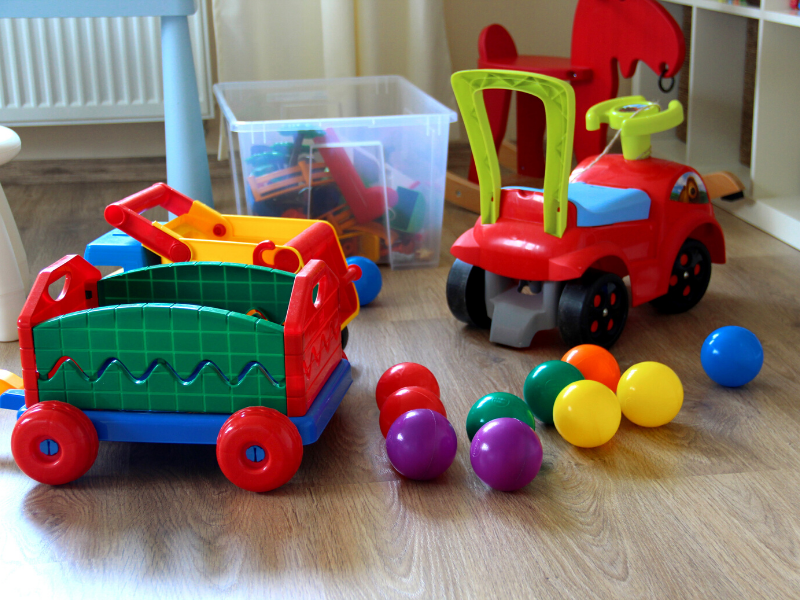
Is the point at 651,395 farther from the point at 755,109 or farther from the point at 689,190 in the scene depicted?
the point at 755,109

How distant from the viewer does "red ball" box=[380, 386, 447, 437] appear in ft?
3.23

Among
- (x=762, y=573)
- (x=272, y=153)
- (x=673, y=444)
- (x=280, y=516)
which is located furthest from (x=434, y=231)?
(x=762, y=573)

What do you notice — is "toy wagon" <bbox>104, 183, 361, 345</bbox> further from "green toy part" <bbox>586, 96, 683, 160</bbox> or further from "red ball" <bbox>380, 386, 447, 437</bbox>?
"green toy part" <bbox>586, 96, 683, 160</bbox>

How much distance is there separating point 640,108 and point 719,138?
0.89 m

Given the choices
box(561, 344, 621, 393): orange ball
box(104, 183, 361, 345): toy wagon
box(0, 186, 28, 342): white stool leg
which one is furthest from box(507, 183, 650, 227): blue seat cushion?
box(0, 186, 28, 342): white stool leg

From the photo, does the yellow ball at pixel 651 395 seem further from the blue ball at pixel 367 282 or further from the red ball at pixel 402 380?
the blue ball at pixel 367 282

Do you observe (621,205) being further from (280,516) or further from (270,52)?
(270,52)

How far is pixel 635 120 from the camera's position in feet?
4.32

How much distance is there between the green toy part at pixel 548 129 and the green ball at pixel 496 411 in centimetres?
34

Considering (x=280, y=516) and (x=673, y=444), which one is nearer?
(x=280, y=516)

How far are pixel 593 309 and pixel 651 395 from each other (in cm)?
24

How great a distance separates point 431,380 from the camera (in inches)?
42.7

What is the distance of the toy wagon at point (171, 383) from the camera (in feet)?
2.91

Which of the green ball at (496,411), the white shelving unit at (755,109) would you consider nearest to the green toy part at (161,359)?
the green ball at (496,411)
